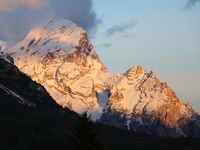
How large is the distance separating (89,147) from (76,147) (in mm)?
1654

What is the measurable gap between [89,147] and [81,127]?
10.0 ft

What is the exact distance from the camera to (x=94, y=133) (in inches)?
2362

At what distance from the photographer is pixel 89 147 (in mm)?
57594

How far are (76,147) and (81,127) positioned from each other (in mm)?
3781

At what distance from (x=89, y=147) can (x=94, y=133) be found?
2713mm

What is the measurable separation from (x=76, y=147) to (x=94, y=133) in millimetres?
4013

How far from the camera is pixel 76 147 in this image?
56.5m

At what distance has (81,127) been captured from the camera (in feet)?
197

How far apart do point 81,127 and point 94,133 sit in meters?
1.50
